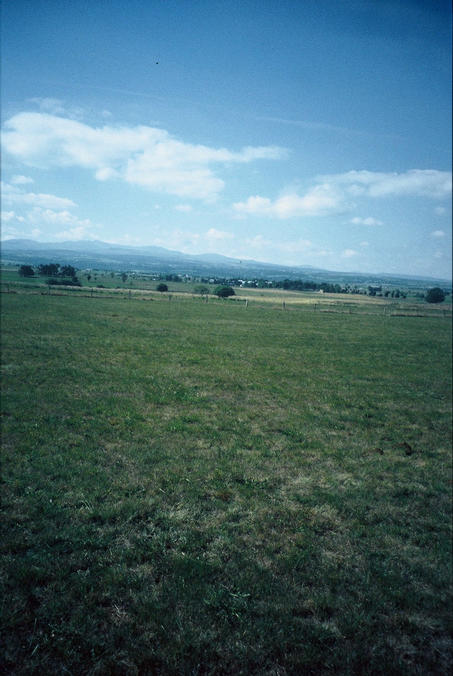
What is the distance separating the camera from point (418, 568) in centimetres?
573

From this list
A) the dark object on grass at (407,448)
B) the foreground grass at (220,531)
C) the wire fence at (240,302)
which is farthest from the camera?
the wire fence at (240,302)

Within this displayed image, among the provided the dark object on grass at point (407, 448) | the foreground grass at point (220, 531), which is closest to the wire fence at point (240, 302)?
the foreground grass at point (220, 531)

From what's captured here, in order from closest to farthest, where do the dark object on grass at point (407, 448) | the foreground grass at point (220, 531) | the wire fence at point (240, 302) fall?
1. the foreground grass at point (220, 531)
2. the dark object on grass at point (407, 448)
3. the wire fence at point (240, 302)

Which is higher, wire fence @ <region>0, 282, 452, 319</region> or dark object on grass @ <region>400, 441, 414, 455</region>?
wire fence @ <region>0, 282, 452, 319</region>

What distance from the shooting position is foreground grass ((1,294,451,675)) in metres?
4.25

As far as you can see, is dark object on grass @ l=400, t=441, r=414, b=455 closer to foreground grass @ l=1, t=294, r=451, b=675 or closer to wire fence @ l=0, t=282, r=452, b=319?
foreground grass @ l=1, t=294, r=451, b=675

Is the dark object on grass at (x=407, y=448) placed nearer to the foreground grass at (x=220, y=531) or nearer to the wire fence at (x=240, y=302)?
the foreground grass at (x=220, y=531)

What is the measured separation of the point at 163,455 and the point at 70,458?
231 centimetres

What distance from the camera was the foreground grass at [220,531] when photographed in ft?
13.9

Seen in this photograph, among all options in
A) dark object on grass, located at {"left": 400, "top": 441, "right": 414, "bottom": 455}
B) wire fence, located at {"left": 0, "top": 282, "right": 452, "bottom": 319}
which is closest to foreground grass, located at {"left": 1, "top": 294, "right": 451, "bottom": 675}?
dark object on grass, located at {"left": 400, "top": 441, "right": 414, "bottom": 455}

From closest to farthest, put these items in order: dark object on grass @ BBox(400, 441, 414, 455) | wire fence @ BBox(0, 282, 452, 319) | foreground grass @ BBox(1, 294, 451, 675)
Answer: foreground grass @ BBox(1, 294, 451, 675), dark object on grass @ BBox(400, 441, 414, 455), wire fence @ BBox(0, 282, 452, 319)

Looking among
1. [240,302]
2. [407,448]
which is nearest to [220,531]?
[407,448]

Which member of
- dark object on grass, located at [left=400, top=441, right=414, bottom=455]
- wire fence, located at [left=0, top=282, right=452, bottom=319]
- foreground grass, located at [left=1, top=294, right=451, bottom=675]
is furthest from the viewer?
wire fence, located at [left=0, top=282, right=452, bottom=319]

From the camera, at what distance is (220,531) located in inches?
245
